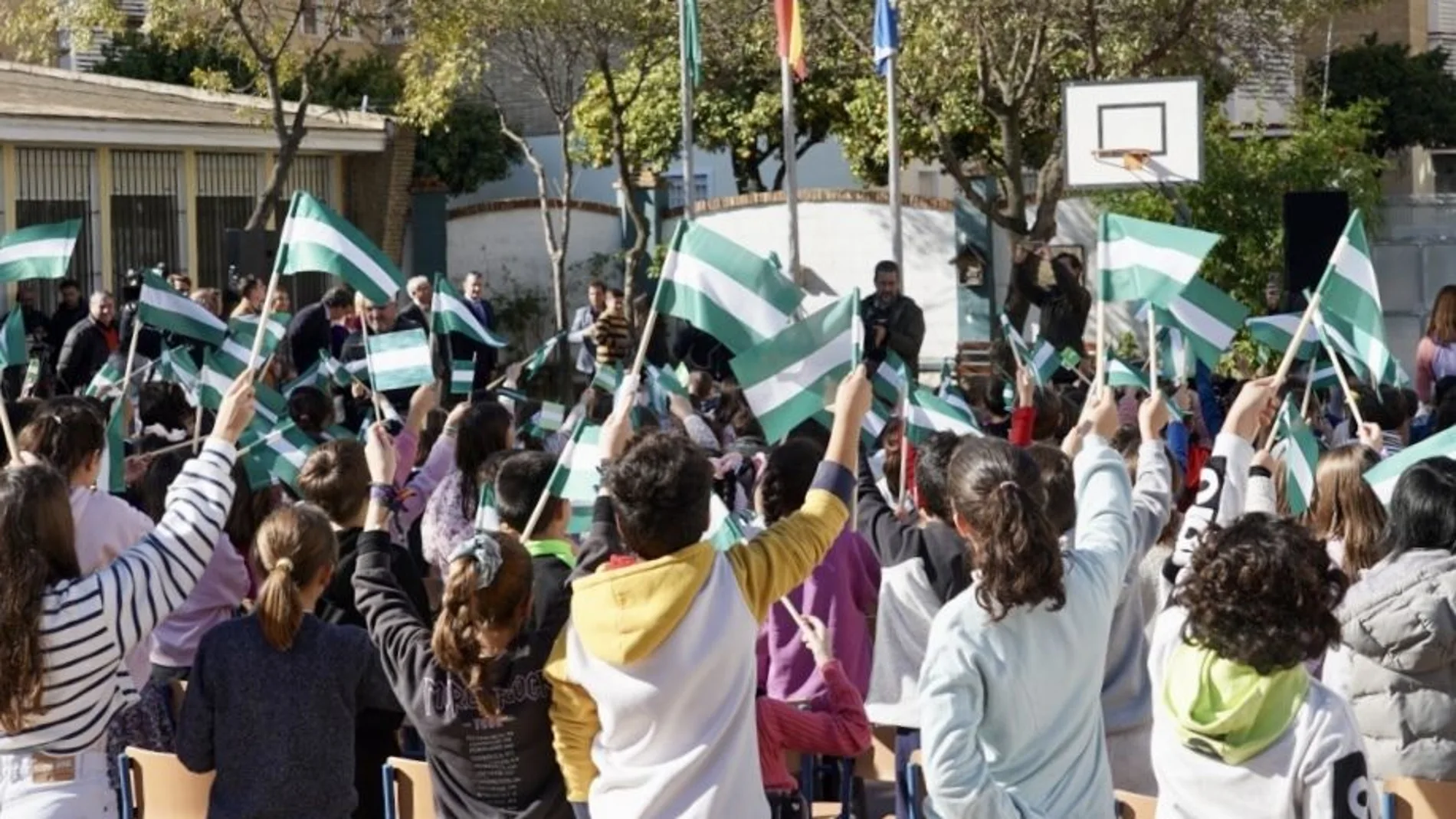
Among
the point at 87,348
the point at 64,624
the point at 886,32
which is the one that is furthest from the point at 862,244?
the point at 64,624

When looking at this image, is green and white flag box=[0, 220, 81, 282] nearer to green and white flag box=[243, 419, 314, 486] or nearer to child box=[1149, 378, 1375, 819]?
green and white flag box=[243, 419, 314, 486]

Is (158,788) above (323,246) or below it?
below

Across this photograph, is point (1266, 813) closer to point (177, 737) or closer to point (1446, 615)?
point (1446, 615)

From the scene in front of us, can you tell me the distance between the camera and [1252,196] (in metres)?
24.7

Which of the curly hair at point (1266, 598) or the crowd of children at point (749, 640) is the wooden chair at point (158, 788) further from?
the curly hair at point (1266, 598)

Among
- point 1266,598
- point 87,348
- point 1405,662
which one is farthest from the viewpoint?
point 87,348

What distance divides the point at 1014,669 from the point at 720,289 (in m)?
2.24

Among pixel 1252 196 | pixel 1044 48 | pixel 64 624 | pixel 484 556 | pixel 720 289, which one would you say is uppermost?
pixel 1044 48

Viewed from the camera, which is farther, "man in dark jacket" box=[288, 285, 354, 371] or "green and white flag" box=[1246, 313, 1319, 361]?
"man in dark jacket" box=[288, 285, 354, 371]

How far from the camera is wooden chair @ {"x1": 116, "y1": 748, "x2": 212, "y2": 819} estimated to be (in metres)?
5.80

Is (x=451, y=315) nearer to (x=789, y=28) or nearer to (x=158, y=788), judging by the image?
(x=158, y=788)

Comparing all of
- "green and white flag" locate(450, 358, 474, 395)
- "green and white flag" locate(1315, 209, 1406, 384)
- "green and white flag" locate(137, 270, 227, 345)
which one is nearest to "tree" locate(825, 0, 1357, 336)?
"green and white flag" locate(450, 358, 474, 395)

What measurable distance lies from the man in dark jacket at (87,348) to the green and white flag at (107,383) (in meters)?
2.24

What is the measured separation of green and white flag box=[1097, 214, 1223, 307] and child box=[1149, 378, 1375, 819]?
9.59 ft
